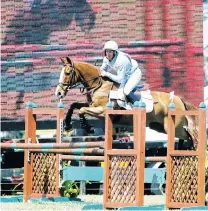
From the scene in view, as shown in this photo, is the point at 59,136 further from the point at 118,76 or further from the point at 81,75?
the point at 81,75

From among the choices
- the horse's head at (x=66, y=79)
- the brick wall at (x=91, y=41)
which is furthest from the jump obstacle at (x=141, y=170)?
the brick wall at (x=91, y=41)

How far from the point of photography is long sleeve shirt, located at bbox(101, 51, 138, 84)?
46.1ft

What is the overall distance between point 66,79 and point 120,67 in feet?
2.66

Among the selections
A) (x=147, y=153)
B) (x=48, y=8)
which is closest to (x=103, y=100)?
(x=147, y=153)

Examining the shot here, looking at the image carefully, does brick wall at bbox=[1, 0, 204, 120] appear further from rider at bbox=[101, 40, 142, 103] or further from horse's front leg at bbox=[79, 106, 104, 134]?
horse's front leg at bbox=[79, 106, 104, 134]

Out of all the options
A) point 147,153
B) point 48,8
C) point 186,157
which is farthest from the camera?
point 48,8

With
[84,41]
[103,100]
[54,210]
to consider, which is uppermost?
[84,41]

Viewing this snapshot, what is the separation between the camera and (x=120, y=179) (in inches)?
456

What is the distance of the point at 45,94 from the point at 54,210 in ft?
21.3

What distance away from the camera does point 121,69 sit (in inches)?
557

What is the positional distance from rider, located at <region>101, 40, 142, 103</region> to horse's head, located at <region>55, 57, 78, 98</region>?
39 centimetres

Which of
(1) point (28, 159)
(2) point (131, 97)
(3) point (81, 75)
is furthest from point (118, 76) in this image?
(1) point (28, 159)

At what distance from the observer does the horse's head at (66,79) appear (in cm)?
1448

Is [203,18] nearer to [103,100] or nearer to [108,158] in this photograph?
[103,100]
